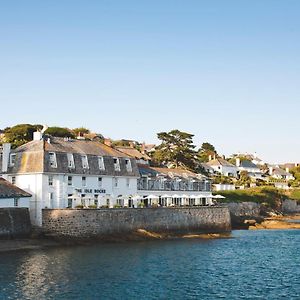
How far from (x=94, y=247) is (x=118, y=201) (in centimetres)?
1489

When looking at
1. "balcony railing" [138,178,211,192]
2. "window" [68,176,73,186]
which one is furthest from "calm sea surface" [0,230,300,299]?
"balcony railing" [138,178,211,192]

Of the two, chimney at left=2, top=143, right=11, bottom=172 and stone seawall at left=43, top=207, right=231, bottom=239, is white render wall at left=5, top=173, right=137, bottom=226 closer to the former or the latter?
chimney at left=2, top=143, right=11, bottom=172

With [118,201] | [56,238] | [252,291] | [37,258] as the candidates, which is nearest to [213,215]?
[118,201]

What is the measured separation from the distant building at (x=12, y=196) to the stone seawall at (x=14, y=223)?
0.80 metres

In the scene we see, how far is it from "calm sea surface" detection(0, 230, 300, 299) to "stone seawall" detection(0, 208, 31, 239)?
168 inches

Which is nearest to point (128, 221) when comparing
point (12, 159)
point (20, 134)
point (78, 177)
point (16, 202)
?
point (78, 177)

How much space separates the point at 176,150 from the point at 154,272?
78010 mm

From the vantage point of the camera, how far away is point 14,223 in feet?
200

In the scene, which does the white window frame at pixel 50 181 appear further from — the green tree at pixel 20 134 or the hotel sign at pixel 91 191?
the green tree at pixel 20 134

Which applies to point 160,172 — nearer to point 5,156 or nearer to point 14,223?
point 5,156

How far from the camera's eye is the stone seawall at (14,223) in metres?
59.6

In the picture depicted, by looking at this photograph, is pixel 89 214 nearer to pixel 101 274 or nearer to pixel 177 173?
pixel 101 274

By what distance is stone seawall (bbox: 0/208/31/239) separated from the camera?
2346 inches

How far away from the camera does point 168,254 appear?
189ft
